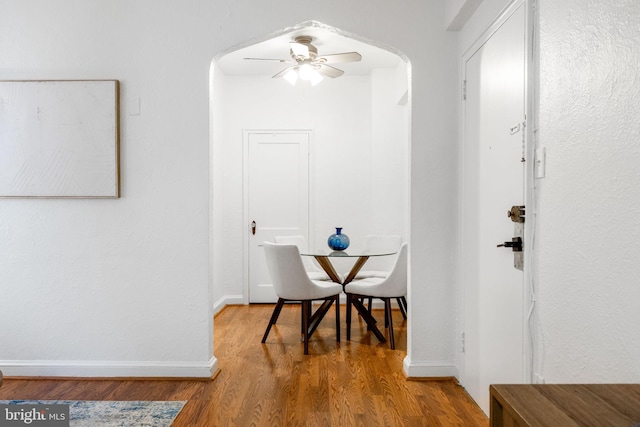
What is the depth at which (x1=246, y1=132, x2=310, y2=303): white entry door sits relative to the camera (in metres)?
5.48

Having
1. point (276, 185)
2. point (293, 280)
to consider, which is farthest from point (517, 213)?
point (276, 185)

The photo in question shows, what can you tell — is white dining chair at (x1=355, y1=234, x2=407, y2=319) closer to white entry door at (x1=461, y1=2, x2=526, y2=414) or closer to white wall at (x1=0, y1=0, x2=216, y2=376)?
white entry door at (x1=461, y1=2, x2=526, y2=414)

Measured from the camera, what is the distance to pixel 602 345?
1.43 m

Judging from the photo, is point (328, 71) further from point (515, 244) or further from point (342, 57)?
point (515, 244)

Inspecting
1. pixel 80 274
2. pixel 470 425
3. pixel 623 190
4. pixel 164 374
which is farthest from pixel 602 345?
pixel 80 274

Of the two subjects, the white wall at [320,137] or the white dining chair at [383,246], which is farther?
the white wall at [320,137]

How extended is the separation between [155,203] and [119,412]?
4.23 feet

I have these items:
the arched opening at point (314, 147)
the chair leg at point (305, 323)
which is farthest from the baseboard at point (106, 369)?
the arched opening at point (314, 147)

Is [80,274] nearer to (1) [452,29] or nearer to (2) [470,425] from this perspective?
(2) [470,425]

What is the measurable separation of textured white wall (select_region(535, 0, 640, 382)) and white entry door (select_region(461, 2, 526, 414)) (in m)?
0.22

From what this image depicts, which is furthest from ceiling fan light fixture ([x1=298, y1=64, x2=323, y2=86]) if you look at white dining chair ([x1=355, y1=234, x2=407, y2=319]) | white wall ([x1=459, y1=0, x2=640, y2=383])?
white wall ([x1=459, y1=0, x2=640, y2=383])

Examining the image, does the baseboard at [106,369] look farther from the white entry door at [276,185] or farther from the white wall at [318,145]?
the white entry door at [276,185]

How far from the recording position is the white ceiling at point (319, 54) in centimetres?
423

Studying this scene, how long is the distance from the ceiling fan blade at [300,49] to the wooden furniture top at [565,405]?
11.0 feet
